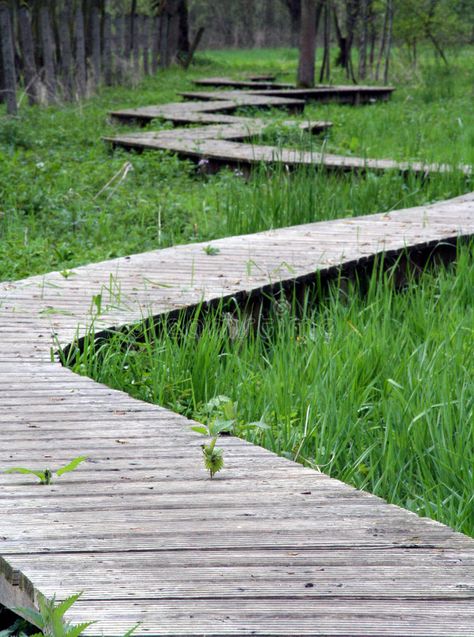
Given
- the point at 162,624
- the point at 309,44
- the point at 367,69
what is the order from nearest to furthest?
the point at 162,624
the point at 309,44
the point at 367,69

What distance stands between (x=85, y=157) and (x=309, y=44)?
8.25 m

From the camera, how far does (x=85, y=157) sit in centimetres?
967

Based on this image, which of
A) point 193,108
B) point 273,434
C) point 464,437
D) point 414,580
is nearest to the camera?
point 414,580

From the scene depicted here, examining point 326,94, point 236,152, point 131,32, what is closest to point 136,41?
point 131,32

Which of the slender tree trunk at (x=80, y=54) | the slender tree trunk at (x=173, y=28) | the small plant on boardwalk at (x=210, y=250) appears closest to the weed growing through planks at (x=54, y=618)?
the small plant on boardwalk at (x=210, y=250)

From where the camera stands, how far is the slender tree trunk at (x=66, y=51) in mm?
14789

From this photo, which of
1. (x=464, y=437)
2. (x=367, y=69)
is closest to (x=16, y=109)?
(x=464, y=437)

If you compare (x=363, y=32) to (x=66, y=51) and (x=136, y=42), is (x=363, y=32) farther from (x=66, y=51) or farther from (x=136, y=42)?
(x=66, y=51)

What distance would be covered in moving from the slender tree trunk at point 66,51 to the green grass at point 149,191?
193 cm

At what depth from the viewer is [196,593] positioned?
187cm

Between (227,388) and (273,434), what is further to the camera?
(227,388)

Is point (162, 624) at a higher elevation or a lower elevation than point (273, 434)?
higher

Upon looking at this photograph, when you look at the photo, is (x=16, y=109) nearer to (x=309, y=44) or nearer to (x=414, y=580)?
(x=309, y=44)

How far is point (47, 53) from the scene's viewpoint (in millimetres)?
14047
